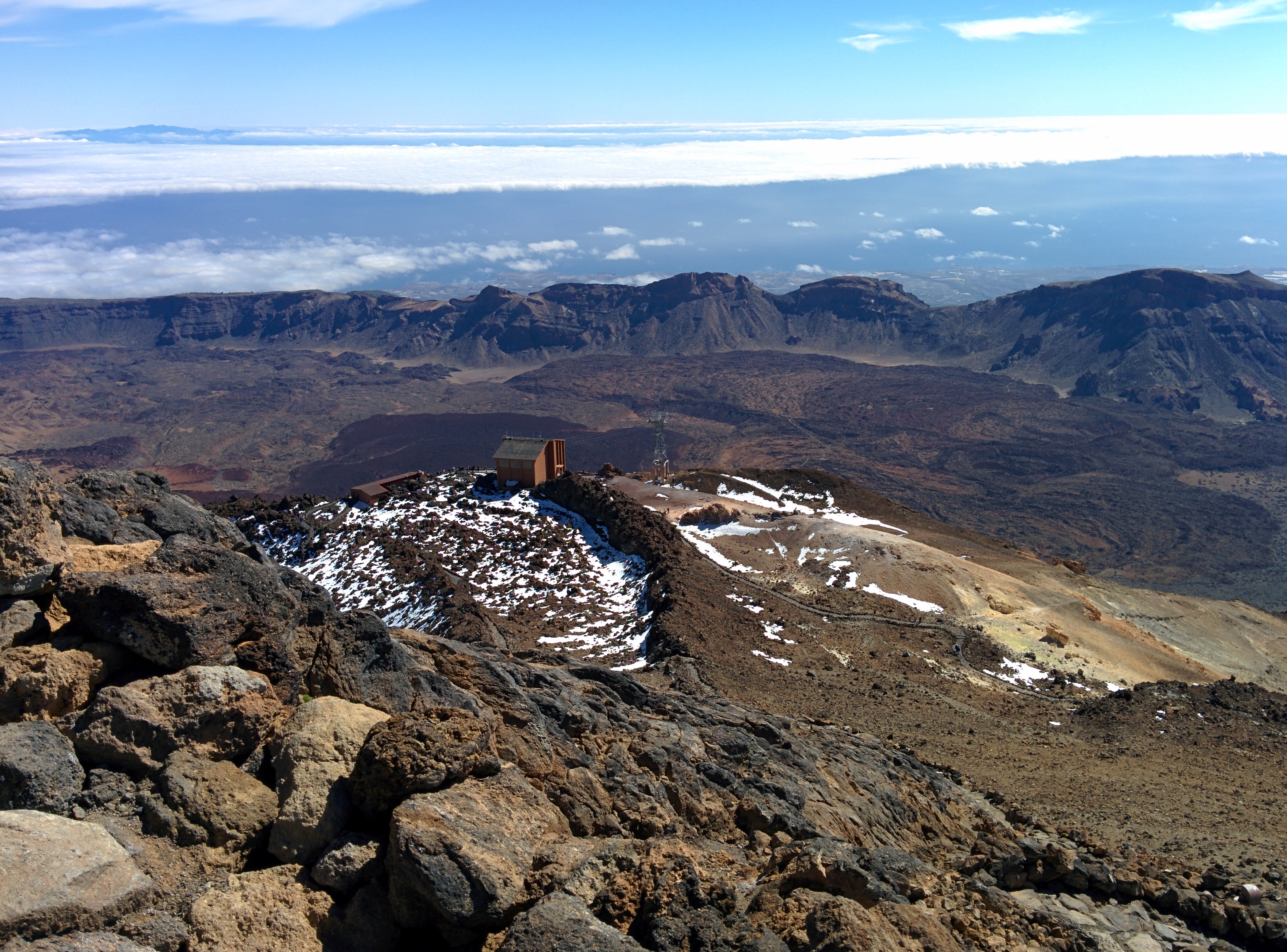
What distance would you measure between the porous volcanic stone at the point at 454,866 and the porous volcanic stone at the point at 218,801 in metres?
1.81

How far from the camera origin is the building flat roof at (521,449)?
4631 cm

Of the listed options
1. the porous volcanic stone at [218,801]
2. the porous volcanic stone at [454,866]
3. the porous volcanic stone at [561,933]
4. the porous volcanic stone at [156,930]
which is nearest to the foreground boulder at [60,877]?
the porous volcanic stone at [156,930]

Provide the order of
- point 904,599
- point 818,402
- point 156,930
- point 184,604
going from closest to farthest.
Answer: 1. point 156,930
2. point 184,604
3. point 904,599
4. point 818,402

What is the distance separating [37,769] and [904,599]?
33.9 m

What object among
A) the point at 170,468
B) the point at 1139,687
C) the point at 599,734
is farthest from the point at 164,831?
the point at 170,468

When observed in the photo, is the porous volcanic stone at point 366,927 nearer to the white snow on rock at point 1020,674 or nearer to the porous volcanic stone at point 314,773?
the porous volcanic stone at point 314,773

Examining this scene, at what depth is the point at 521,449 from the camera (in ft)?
154

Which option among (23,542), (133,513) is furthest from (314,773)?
(133,513)

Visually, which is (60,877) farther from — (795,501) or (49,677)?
(795,501)

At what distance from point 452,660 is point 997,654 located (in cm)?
2577

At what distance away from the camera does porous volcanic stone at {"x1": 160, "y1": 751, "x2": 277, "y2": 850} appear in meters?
8.50

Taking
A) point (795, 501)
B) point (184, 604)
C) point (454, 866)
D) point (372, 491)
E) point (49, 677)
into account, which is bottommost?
point (795, 501)

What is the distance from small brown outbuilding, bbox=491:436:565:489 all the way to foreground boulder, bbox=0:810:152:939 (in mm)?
38668

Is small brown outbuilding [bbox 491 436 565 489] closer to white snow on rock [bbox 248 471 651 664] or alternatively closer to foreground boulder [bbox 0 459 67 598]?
white snow on rock [bbox 248 471 651 664]
